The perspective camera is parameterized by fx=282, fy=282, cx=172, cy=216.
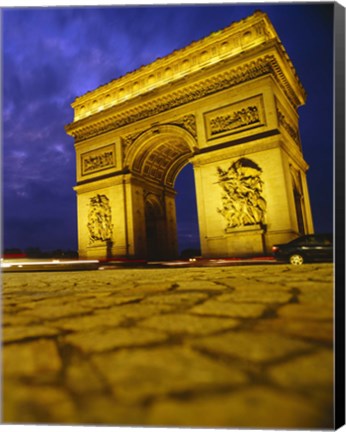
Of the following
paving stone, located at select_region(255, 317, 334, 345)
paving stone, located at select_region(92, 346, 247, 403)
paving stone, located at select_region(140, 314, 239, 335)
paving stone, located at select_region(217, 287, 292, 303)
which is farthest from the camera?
paving stone, located at select_region(217, 287, 292, 303)

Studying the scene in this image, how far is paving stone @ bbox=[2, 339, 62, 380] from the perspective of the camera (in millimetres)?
1117

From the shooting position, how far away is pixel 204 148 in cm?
1148

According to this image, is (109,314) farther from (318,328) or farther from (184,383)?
(318,328)

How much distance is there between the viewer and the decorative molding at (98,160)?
14.4 metres

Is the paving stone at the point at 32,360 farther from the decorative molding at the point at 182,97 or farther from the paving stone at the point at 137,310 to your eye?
the decorative molding at the point at 182,97

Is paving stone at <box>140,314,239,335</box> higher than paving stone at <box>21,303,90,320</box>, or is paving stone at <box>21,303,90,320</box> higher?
paving stone at <box>140,314,239,335</box>

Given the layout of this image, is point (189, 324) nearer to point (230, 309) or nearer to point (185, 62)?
point (230, 309)

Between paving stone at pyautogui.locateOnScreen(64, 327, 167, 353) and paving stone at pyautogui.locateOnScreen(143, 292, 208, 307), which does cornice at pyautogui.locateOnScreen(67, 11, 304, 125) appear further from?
paving stone at pyautogui.locateOnScreen(64, 327, 167, 353)

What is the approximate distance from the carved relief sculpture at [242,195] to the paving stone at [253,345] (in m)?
8.90

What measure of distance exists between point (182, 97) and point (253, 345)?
41.6 feet

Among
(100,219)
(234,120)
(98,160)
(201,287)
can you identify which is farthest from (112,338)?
(98,160)

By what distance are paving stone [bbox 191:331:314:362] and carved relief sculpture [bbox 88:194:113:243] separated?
12.6 meters

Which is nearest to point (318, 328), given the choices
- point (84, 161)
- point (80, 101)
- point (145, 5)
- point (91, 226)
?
point (145, 5)

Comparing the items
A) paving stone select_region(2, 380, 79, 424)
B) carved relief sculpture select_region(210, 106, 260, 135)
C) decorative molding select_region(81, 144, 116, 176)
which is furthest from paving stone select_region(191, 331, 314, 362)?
decorative molding select_region(81, 144, 116, 176)
